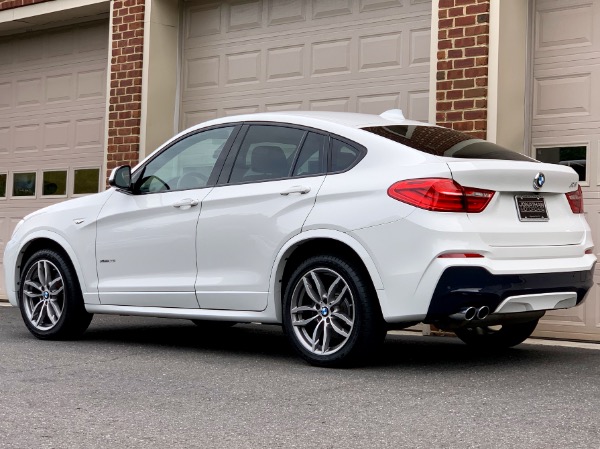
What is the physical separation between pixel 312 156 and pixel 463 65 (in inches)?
113

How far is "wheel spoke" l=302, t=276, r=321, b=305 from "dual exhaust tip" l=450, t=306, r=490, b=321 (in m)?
0.91

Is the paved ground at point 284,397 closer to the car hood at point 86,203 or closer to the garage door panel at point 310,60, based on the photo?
the car hood at point 86,203

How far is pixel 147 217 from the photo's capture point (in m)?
7.77

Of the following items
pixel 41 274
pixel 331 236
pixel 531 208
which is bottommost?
pixel 41 274

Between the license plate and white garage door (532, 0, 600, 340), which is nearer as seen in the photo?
the license plate

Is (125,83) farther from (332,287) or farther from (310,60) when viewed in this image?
(332,287)

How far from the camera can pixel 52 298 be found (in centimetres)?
838

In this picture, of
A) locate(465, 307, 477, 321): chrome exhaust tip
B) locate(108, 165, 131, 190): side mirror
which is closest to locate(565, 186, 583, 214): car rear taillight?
locate(465, 307, 477, 321): chrome exhaust tip

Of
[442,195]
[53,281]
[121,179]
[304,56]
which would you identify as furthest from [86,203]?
[304,56]

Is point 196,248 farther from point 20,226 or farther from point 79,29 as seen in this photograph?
point 79,29

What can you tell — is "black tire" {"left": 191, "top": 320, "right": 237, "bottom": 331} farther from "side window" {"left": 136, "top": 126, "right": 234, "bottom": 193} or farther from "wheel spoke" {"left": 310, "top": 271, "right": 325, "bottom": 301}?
"wheel spoke" {"left": 310, "top": 271, "right": 325, "bottom": 301}

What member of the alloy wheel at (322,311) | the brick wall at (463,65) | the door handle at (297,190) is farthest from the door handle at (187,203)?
the brick wall at (463,65)

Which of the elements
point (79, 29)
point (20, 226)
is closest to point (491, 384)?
point (20, 226)

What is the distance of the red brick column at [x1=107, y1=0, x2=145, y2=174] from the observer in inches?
476
